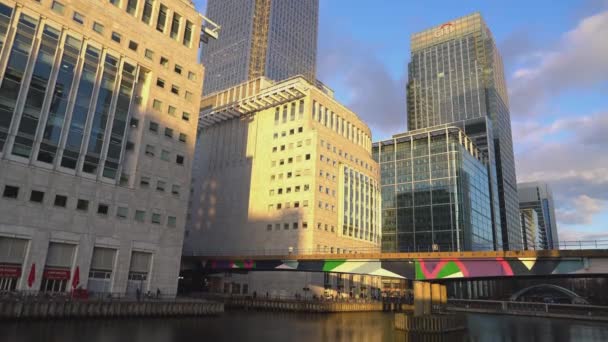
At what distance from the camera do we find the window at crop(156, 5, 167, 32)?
6425cm

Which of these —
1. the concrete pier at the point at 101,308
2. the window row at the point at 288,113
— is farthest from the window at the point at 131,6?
the window row at the point at 288,113

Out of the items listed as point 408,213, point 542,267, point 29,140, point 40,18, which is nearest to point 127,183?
point 29,140

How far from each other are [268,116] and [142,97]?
49401 millimetres

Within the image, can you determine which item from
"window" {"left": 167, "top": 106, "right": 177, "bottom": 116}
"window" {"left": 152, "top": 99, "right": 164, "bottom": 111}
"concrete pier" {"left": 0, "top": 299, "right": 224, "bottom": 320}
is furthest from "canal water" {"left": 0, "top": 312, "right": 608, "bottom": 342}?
"window" {"left": 167, "top": 106, "right": 177, "bottom": 116}

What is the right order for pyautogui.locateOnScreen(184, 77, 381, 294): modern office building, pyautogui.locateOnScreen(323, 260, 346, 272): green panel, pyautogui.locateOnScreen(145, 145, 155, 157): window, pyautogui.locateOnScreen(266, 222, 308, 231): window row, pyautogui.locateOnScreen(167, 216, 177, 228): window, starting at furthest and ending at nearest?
pyautogui.locateOnScreen(184, 77, 381, 294): modern office building < pyautogui.locateOnScreen(266, 222, 308, 231): window row < pyautogui.locateOnScreen(167, 216, 177, 228): window < pyautogui.locateOnScreen(145, 145, 155, 157): window < pyautogui.locateOnScreen(323, 260, 346, 272): green panel

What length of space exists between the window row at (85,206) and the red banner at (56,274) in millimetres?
7485

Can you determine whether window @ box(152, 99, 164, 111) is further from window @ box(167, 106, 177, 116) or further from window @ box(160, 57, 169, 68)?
window @ box(160, 57, 169, 68)

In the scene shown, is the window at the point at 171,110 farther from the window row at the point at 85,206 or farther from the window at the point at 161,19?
the window row at the point at 85,206

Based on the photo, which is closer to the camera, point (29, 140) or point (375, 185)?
point (29, 140)

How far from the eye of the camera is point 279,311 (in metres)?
69.8

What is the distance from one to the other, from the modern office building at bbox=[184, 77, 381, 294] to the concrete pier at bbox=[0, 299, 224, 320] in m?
38.2

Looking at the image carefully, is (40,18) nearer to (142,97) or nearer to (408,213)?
(142,97)

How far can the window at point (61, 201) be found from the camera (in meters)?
48.7

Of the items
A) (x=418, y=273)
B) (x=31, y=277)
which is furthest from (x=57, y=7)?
(x=418, y=273)
